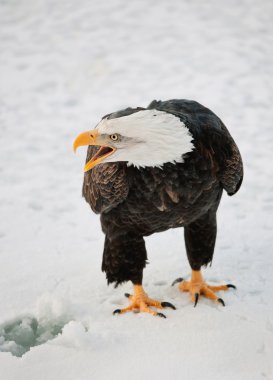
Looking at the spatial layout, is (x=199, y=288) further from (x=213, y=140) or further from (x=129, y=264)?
(x=213, y=140)

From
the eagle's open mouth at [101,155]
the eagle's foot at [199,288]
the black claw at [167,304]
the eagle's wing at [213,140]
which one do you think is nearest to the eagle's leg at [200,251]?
the eagle's foot at [199,288]

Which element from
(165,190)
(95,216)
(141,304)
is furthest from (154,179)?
(95,216)

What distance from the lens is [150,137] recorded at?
299 centimetres

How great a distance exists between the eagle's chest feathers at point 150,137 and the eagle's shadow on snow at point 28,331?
131 cm

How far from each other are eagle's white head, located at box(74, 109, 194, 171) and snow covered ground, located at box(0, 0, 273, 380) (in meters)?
1.16

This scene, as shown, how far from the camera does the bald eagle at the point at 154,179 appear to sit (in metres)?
3.03

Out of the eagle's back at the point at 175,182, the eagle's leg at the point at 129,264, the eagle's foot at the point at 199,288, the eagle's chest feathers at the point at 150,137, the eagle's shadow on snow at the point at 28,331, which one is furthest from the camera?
the eagle's foot at the point at 199,288

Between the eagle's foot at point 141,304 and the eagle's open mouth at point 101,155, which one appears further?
the eagle's foot at point 141,304

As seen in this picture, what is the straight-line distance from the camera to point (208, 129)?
11.1 feet

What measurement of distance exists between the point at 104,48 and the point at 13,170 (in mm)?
3992

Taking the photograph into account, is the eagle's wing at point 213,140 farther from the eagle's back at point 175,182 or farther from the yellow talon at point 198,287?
the yellow talon at point 198,287

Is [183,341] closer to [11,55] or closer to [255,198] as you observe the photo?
[255,198]

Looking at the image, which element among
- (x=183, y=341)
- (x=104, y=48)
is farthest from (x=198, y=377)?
(x=104, y=48)

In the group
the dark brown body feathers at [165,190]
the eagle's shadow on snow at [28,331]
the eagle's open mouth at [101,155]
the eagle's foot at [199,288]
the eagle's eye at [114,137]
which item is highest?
the eagle's eye at [114,137]
